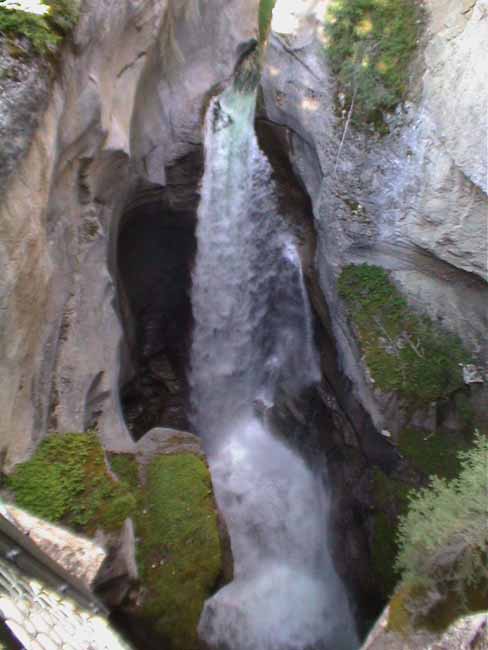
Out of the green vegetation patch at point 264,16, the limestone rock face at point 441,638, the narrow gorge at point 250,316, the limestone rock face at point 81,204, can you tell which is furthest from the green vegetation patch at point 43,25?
the green vegetation patch at point 264,16

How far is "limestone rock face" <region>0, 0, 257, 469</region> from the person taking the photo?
518 centimetres

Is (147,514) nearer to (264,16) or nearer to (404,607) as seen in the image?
(404,607)

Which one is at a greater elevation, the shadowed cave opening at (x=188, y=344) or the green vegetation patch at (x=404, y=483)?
the shadowed cave opening at (x=188, y=344)

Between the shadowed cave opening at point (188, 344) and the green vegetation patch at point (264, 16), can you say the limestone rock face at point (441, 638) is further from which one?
the green vegetation patch at point (264, 16)

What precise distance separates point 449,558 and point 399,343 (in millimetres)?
3925

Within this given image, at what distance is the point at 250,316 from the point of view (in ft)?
38.8

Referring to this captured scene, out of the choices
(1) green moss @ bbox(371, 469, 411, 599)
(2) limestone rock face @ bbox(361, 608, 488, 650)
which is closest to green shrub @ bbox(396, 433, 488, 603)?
(2) limestone rock face @ bbox(361, 608, 488, 650)

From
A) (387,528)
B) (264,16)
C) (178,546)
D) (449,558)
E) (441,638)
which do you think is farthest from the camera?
(264,16)

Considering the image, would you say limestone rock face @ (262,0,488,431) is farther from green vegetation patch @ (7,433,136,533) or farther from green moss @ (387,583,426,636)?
green vegetation patch @ (7,433,136,533)

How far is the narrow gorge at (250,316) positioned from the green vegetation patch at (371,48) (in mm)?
44

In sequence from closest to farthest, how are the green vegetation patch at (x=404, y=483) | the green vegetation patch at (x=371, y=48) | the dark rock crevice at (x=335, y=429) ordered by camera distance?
the green vegetation patch at (x=404, y=483)
the green vegetation patch at (x=371, y=48)
the dark rock crevice at (x=335, y=429)

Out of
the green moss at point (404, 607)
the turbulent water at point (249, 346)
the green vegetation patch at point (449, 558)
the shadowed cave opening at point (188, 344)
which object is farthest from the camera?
the turbulent water at point (249, 346)

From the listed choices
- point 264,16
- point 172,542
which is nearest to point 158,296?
point 172,542

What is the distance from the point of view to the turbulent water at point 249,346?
387 inches
